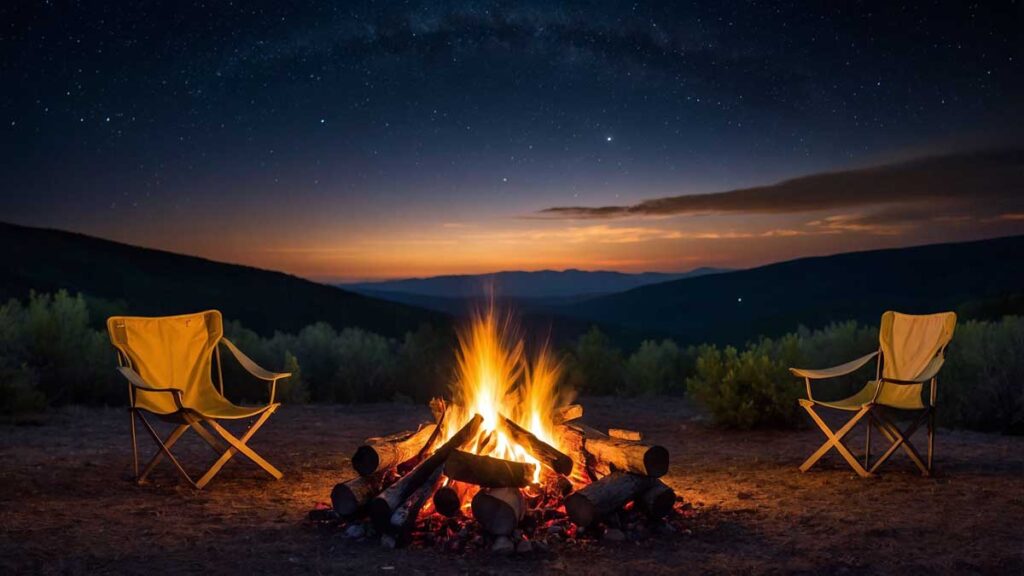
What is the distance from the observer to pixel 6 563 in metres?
2.98

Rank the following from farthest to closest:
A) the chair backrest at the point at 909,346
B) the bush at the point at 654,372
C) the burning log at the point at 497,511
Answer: the bush at the point at 654,372 < the chair backrest at the point at 909,346 < the burning log at the point at 497,511

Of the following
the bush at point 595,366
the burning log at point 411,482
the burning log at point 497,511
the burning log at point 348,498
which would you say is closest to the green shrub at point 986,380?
the bush at point 595,366

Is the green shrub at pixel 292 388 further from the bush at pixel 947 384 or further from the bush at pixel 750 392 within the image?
the bush at pixel 750 392

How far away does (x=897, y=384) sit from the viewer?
4.94m

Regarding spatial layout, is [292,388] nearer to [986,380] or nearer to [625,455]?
[625,455]

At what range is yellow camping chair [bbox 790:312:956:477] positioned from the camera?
4.61 meters

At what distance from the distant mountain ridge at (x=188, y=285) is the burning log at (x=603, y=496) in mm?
21953

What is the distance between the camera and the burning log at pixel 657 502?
3.52 m

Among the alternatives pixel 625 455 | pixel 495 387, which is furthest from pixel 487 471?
pixel 495 387

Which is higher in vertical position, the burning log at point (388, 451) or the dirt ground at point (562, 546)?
the burning log at point (388, 451)

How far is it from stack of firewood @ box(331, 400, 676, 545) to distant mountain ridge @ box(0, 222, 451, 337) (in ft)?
70.7

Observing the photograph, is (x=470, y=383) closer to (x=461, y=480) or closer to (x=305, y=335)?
(x=461, y=480)

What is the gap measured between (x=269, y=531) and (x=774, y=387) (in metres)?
4.44

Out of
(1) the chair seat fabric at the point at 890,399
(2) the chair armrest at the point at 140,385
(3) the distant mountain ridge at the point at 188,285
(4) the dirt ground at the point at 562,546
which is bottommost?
(4) the dirt ground at the point at 562,546
